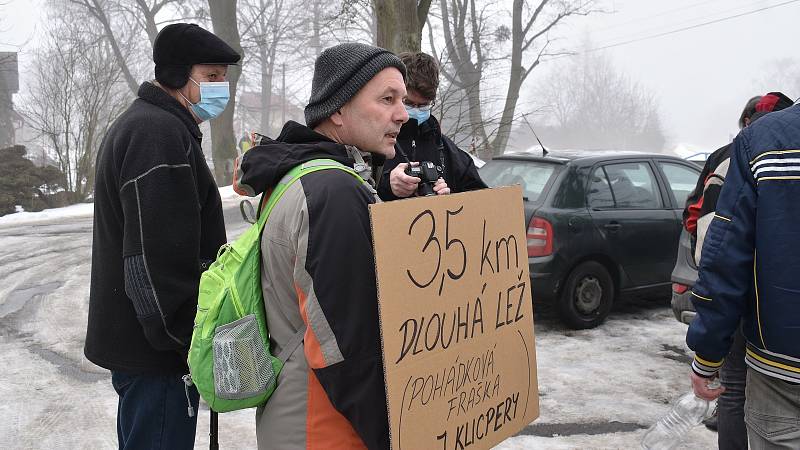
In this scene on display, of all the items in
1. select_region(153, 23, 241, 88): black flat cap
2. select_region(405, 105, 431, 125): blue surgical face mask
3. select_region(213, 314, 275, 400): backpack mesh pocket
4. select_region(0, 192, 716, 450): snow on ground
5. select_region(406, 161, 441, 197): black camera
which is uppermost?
select_region(153, 23, 241, 88): black flat cap

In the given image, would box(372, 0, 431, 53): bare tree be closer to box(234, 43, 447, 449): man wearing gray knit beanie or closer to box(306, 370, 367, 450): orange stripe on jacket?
box(234, 43, 447, 449): man wearing gray knit beanie

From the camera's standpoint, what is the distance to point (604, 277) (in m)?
6.34

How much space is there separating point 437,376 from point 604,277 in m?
4.93

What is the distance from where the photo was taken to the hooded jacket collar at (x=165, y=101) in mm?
2385

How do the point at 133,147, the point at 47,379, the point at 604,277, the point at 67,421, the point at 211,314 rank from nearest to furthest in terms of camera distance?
1. the point at 211,314
2. the point at 133,147
3. the point at 67,421
4. the point at 47,379
5. the point at 604,277

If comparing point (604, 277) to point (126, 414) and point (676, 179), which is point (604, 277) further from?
point (126, 414)

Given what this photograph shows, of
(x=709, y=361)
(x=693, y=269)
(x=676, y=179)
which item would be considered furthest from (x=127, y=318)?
(x=676, y=179)

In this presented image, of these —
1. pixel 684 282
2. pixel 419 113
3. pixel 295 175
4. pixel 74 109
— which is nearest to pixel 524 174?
pixel 684 282

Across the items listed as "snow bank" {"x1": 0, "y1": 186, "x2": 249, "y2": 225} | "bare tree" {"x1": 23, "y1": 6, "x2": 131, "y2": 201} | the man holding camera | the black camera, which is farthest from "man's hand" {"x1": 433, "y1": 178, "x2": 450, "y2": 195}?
"bare tree" {"x1": 23, "y1": 6, "x2": 131, "y2": 201}

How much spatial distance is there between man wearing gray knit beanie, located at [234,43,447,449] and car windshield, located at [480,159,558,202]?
4363mm

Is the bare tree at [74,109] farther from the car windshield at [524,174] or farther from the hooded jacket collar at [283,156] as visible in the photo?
the hooded jacket collar at [283,156]

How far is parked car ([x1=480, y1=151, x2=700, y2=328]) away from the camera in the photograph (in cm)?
602

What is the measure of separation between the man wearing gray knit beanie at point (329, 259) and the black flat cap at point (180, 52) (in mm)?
825

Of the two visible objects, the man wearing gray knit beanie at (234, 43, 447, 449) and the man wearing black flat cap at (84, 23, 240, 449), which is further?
the man wearing black flat cap at (84, 23, 240, 449)
